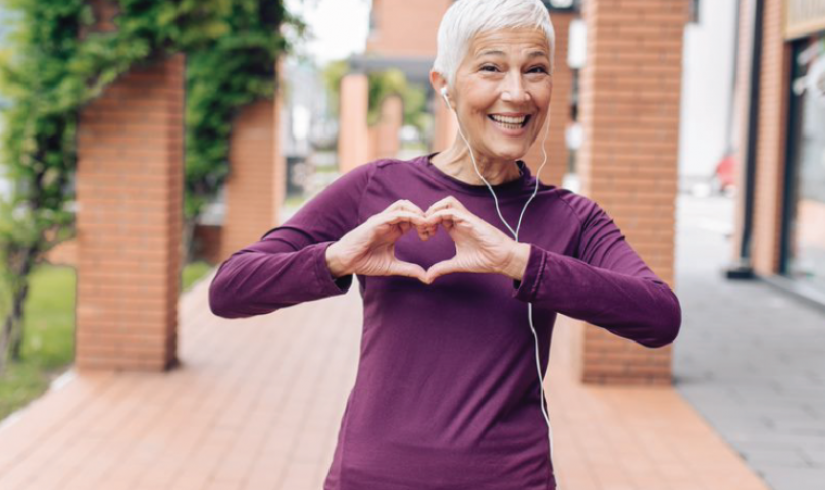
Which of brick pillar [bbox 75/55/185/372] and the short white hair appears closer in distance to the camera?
the short white hair

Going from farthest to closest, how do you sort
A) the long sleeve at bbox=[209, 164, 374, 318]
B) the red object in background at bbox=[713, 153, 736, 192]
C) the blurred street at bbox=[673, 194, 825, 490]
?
the red object in background at bbox=[713, 153, 736, 192], the blurred street at bbox=[673, 194, 825, 490], the long sleeve at bbox=[209, 164, 374, 318]

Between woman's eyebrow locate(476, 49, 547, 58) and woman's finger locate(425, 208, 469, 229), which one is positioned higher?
woman's eyebrow locate(476, 49, 547, 58)

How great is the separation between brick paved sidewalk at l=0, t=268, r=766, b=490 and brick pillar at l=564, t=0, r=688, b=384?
0.33 meters

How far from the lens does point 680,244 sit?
15.8 metres

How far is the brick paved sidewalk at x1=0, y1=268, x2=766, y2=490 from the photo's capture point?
4.71 meters

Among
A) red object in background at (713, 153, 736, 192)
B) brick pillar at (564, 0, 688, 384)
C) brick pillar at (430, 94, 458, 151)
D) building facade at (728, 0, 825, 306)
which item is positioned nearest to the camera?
brick pillar at (430, 94, 458, 151)

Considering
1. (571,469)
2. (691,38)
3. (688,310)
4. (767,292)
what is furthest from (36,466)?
(691,38)

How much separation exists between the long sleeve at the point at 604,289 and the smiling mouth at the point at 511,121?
22 cm

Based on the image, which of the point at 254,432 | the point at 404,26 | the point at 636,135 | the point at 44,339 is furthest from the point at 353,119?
the point at 254,432

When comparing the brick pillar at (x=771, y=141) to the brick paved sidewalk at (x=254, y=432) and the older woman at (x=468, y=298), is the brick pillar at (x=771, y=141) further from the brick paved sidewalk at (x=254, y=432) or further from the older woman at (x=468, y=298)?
the older woman at (x=468, y=298)

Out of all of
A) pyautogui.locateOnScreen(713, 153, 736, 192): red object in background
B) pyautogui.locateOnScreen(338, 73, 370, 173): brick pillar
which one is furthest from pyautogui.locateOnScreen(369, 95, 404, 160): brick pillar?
pyautogui.locateOnScreen(713, 153, 736, 192): red object in background

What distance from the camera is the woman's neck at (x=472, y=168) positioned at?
6.30ft

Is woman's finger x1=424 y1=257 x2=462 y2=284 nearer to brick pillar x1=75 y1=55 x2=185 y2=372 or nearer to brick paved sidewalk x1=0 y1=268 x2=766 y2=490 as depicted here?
brick paved sidewalk x1=0 y1=268 x2=766 y2=490

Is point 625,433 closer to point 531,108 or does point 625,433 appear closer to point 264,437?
point 264,437
